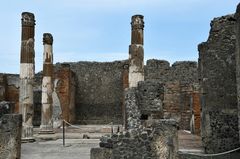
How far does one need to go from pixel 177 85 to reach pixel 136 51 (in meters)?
7.08

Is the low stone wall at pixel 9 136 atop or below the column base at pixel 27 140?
atop

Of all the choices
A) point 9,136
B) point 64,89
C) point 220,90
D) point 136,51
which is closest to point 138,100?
point 220,90

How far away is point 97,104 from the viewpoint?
2578 cm

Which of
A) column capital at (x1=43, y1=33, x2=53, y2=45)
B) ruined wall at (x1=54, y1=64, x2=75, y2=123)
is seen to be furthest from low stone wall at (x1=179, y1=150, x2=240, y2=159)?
ruined wall at (x1=54, y1=64, x2=75, y2=123)

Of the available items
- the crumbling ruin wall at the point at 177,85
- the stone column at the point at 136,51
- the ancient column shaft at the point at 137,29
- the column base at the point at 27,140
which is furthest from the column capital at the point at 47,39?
the crumbling ruin wall at the point at 177,85

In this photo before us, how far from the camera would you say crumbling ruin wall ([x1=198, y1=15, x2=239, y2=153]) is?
8.52 meters

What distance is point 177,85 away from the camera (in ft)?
67.7

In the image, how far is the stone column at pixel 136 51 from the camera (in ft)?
46.1

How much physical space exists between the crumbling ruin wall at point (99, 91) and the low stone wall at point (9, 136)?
16.9 m

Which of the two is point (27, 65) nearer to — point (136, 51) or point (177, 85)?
point (136, 51)

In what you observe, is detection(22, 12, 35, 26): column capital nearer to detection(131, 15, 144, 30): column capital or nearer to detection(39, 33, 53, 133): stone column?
detection(39, 33, 53, 133): stone column

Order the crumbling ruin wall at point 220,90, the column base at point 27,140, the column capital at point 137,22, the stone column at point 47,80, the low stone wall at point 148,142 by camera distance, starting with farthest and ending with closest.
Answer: the stone column at point 47,80 < the column capital at point 137,22 < the column base at point 27,140 < the crumbling ruin wall at point 220,90 < the low stone wall at point 148,142

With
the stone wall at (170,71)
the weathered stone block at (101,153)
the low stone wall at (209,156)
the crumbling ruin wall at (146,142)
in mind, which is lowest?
the low stone wall at (209,156)

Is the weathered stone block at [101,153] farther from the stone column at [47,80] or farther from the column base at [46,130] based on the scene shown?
the stone column at [47,80]
